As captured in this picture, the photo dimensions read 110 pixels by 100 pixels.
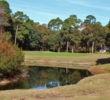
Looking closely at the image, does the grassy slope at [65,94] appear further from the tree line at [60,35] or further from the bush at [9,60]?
the tree line at [60,35]

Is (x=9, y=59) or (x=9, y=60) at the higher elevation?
(x=9, y=59)

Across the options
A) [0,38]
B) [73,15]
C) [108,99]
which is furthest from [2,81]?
[73,15]

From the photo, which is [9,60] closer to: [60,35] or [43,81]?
[43,81]

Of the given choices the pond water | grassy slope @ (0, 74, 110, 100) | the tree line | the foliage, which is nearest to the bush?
the foliage

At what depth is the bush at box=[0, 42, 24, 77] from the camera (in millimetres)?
27406

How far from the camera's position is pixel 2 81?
27688mm

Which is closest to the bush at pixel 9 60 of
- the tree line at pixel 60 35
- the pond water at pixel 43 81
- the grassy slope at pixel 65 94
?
the pond water at pixel 43 81

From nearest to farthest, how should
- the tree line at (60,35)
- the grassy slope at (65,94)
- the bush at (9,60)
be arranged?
the grassy slope at (65,94), the bush at (9,60), the tree line at (60,35)

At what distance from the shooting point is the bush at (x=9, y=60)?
27.4 m

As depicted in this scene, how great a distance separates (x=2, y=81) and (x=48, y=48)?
262 ft

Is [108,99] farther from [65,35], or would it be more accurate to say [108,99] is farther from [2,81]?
[65,35]

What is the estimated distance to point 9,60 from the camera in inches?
1107

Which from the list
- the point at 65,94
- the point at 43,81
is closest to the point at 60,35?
the point at 43,81

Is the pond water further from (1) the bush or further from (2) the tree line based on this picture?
(2) the tree line
